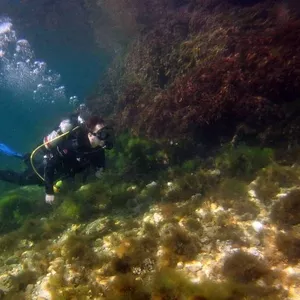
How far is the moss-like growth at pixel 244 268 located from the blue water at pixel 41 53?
1925 cm

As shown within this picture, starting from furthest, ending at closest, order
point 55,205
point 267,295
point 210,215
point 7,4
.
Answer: point 7,4, point 55,205, point 210,215, point 267,295

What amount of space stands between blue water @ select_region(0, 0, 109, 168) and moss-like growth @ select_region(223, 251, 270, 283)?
19254 millimetres

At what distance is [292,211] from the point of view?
4477 mm

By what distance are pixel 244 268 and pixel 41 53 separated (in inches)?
1272

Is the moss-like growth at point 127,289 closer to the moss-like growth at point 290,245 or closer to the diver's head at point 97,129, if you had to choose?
the moss-like growth at point 290,245

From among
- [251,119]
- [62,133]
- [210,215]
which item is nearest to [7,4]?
[62,133]

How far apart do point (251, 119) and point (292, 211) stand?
3129 mm

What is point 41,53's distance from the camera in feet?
101

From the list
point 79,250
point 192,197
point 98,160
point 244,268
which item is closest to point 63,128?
point 98,160

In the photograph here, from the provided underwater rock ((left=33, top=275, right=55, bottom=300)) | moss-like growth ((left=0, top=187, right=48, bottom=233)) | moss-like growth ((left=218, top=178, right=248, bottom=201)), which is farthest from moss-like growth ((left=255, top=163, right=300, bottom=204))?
moss-like growth ((left=0, top=187, right=48, bottom=233))

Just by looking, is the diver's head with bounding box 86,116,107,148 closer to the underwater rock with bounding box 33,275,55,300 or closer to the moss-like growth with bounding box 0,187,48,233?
the moss-like growth with bounding box 0,187,48,233

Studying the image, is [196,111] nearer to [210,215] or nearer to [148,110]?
[148,110]

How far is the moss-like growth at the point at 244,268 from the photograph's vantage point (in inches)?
141

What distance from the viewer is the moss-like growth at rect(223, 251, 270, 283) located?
11.7 ft
